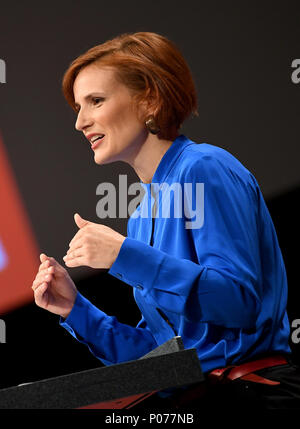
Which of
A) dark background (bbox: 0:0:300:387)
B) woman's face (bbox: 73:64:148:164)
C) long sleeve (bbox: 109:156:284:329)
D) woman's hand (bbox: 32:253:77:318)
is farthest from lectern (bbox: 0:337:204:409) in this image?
dark background (bbox: 0:0:300:387)

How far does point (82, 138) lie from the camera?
71.8 inches

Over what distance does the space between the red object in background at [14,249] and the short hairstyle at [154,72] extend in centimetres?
61

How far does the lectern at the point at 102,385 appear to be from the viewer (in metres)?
0.66

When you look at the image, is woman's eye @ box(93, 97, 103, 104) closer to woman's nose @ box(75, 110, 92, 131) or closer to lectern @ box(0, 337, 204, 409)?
woman's nose @ box(75, 110, 92, 131)

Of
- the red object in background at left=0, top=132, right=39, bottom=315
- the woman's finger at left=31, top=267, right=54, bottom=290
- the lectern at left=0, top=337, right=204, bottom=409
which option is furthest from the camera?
the red object in background at left=0, top=132, right=39, bottom=315

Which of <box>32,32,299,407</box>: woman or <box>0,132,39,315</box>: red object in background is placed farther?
<box>0,132,39,315</box>: red object in background

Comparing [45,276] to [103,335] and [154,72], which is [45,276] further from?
[154,72]

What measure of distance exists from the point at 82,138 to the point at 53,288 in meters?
0.71

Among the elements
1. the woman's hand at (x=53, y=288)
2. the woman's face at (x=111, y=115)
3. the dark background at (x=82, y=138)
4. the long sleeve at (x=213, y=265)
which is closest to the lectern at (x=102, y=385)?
the long sleeve at (x=213, y=265)

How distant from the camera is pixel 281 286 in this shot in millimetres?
1124

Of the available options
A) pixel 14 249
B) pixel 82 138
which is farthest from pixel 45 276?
pixel 82 138

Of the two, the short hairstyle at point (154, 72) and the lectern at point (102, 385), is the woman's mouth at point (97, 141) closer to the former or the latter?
the short hairstyle at point (154, 72)

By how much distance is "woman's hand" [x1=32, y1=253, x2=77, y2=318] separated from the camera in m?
1.17
